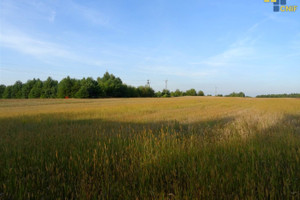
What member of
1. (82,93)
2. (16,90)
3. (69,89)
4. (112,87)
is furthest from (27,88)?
(112,87)

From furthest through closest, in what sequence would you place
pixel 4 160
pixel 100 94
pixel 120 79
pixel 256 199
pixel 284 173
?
pixel 120 79, pixel 100 94, pixel 4 160, pixel 284 173, pixel 256 199

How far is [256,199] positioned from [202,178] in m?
0.68

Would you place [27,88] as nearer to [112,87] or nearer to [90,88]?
[90,88]

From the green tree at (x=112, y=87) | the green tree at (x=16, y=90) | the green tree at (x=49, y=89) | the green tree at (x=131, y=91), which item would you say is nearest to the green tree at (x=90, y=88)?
the green tree at (x=112, y=87)

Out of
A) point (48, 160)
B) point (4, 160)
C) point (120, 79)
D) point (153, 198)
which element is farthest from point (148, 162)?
point (120, 79)

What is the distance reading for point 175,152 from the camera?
323 cm

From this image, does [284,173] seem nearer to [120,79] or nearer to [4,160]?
[4,160]

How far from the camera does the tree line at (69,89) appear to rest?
67688 millimetres

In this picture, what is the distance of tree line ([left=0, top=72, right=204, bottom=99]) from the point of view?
67.7m

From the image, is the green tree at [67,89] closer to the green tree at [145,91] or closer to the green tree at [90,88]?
the green tree at [90,88]

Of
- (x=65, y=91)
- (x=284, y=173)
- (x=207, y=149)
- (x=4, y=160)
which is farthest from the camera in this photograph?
(x=65, y=91)

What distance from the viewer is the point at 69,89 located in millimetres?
68188

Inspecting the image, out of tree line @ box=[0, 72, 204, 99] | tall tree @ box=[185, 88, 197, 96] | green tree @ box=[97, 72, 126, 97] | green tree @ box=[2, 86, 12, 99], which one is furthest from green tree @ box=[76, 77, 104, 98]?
tall tree @ box=[185, 88, 197, 96]

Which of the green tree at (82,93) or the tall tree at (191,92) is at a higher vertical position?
the tall tree at (191,92)
